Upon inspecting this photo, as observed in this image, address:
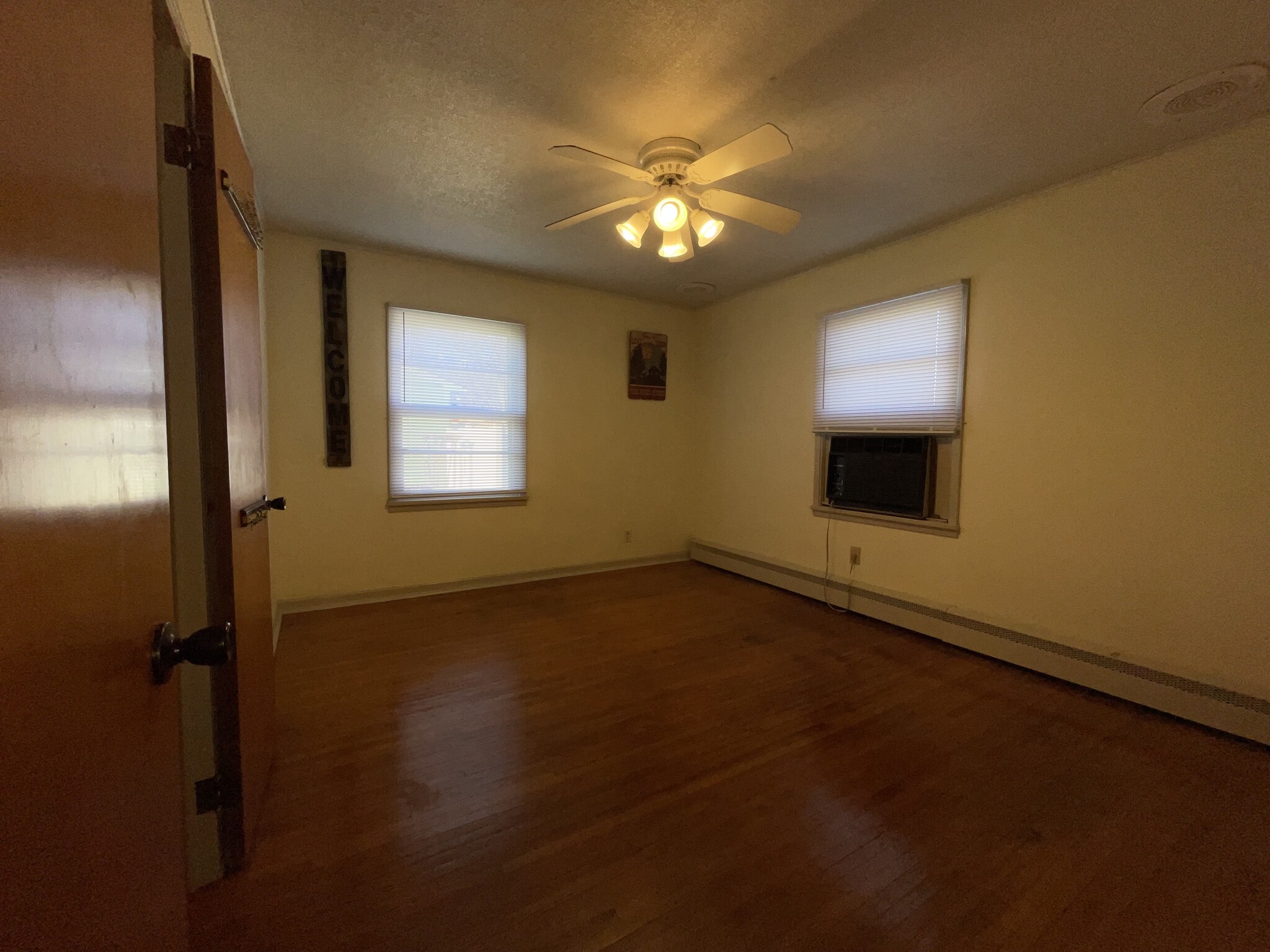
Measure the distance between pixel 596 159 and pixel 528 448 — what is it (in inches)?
109

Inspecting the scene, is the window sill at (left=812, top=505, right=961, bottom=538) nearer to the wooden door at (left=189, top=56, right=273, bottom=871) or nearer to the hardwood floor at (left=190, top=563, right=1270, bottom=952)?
the hardwood floor at (left=190, top=563, right=1270, bottom=952)

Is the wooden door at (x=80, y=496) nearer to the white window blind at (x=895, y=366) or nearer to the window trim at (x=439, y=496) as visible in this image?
the window trim at (x=439, y=496)

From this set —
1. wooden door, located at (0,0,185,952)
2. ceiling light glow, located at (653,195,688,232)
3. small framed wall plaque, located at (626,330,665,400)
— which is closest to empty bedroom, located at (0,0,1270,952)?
wooden door, located at (0,0,185,952)

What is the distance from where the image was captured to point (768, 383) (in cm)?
450

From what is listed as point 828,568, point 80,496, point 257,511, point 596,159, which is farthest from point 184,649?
point 828,568


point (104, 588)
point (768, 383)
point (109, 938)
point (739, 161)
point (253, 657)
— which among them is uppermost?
point (739, 161)

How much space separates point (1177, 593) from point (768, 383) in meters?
2.89

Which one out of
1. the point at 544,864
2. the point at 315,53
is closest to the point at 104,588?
the point at 544,864

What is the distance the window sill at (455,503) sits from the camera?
12.9ft

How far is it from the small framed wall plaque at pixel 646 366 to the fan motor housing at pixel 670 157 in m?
2.56

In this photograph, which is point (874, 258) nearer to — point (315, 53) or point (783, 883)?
point (315, 53)

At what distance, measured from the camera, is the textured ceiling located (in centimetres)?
167

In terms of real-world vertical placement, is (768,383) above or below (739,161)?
below

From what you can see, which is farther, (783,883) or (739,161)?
(739,161)
